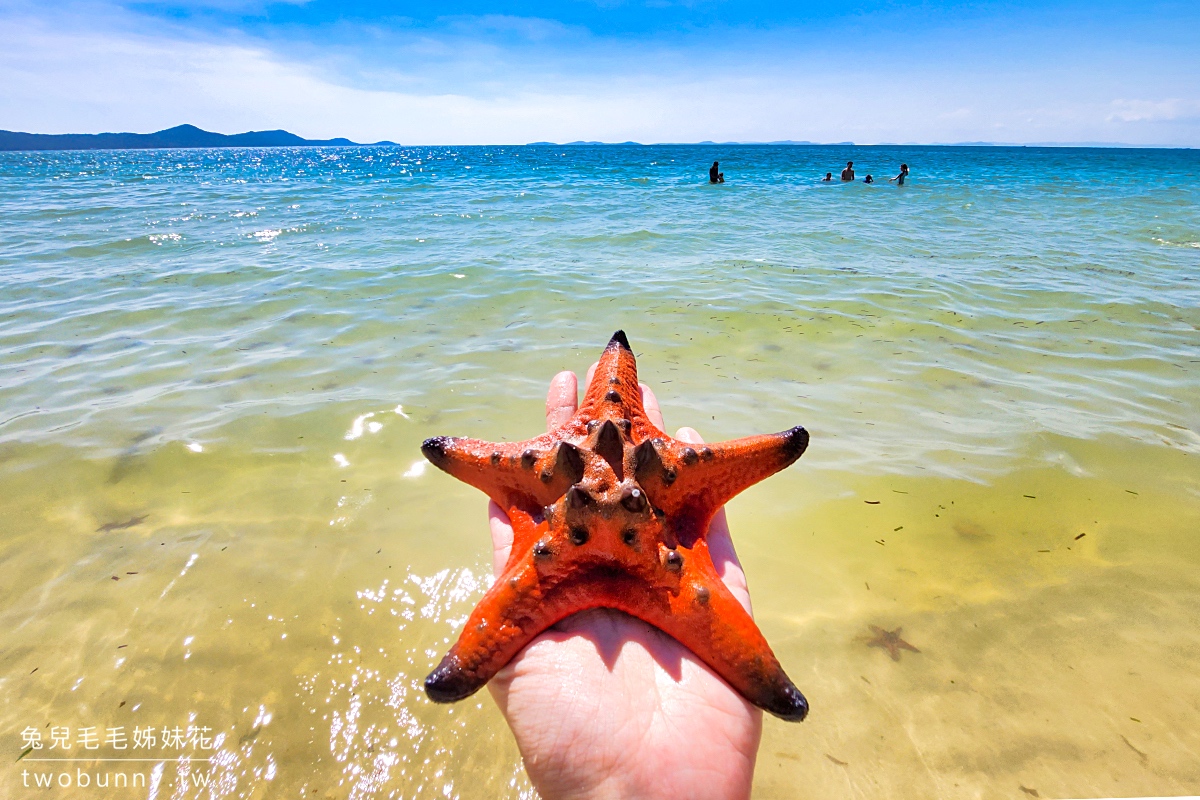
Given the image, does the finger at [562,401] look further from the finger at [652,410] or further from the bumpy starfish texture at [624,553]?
the bumpy starfish texture at [624,553]

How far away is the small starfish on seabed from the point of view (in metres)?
3.23

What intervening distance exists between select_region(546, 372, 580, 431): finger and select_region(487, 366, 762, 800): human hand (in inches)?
59.8

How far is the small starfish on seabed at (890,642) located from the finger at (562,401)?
2.21m

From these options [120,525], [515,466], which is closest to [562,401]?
[515,466]

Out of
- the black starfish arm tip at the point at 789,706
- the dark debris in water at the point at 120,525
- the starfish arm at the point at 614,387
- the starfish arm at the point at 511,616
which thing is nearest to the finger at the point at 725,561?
the starfish arm at the point at 614,387

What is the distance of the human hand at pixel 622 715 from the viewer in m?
2.01

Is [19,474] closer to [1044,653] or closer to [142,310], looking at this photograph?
[142,310]

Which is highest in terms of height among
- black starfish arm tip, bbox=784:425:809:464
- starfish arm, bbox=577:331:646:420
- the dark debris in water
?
starfish arm, bbox=577:331:646:420

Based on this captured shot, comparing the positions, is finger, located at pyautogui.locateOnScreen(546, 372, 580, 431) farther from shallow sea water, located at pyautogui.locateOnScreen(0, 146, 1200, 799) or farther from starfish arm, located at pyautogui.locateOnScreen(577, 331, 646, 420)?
shallow sea water, located at pyautogui.locateOnScreen(0, 146, 1200, 799)

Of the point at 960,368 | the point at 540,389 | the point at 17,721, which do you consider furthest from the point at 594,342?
the point at 17,721

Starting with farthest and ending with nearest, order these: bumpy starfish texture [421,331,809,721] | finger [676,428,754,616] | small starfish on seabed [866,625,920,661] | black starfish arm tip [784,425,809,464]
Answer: small starfish on seabed [866,625,920,661]
finger [676,428,754,616]
black starfish arm tip [784,425,809,464]
bumpy starfish texture [421,331,809,721]

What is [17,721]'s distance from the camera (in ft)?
9.41

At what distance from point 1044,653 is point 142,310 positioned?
1079 cm

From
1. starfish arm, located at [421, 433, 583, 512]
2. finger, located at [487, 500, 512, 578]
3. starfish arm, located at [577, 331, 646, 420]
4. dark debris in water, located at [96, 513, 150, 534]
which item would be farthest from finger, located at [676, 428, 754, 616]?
dark debris in water, located at [96, 513, 150, 534]
